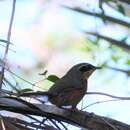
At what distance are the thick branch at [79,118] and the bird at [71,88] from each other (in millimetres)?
299

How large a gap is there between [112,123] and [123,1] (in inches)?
36.6

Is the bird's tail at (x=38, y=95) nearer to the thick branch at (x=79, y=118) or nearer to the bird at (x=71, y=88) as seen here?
the bird at (x=71, y=88)

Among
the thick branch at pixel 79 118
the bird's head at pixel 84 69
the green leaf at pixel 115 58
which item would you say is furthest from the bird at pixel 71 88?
the green leaf at pixel 115 58

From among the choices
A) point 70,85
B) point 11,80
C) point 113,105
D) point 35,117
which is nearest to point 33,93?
point 11,80

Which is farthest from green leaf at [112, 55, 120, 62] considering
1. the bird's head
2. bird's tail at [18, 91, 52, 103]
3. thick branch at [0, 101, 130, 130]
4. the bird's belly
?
thick branch at [0, 101, 130, 130]

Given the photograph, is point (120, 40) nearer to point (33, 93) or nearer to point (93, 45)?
point (93, 45)

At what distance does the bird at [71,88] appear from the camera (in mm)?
1987

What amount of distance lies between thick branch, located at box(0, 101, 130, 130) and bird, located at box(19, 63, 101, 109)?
0.30 meters

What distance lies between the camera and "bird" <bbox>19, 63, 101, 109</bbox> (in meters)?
1.99

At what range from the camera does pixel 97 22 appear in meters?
2.25

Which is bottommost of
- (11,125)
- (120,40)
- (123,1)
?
(11,125)

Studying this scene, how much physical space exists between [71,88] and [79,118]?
730 millimetres

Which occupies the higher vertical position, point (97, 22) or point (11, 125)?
point (97, 22)

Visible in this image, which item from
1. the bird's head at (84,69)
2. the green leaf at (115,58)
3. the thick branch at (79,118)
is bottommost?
the thick branch at (79,118)
